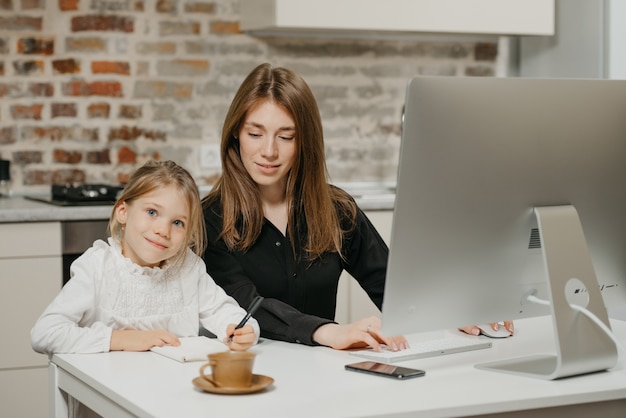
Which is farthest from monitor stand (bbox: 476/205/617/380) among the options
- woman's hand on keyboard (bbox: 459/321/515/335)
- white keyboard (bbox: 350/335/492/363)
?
woman's hand on keyboard (bbox: 459/321/515/335)

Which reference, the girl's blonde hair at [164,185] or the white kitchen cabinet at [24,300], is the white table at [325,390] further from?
the white kitchen cabinet at [24,300]

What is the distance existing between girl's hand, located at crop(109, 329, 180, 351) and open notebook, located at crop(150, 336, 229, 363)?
12 millimetres

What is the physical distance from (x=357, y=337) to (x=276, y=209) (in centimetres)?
52

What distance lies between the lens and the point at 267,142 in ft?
7.29

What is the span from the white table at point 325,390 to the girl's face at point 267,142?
440 millimetres

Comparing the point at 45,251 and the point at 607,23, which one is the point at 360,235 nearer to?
the point at 45,251

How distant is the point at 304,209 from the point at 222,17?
74.9 inches

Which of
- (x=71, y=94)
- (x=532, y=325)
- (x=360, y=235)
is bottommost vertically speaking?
(x=532, y=325)

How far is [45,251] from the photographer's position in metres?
3.27

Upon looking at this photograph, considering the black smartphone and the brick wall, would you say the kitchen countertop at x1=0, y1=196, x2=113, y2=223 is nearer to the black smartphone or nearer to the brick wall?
the brick wall

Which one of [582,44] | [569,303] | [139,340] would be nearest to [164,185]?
[139,340]

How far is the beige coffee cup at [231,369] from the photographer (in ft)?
5.14

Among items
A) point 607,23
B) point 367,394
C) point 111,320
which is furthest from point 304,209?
point 607,23

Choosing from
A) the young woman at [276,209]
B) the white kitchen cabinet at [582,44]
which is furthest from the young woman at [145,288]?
the white kitchen cabinet at [582,44]
